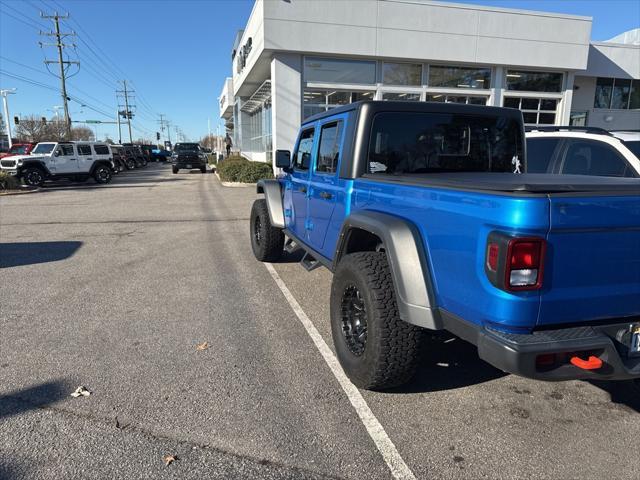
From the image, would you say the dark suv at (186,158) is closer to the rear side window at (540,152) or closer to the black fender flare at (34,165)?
the black fender flare at (34,165)

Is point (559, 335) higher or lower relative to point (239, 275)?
higher

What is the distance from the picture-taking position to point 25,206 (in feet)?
46.9

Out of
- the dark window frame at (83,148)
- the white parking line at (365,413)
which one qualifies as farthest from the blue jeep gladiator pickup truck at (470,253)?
the dark window frame at (83,148)

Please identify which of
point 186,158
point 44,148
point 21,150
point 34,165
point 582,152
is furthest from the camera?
point 186,158

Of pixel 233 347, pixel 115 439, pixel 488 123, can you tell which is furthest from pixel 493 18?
pixel 115 439

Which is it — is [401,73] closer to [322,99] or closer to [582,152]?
[322,99]

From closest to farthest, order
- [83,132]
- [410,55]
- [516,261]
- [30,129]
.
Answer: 1. [516,261]
2. [410,55]
3. [30,129]
4. [83,132]

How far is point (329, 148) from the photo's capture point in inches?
178

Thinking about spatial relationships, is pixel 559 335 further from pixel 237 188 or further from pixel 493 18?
pixel 493 18

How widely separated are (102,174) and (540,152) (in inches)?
861

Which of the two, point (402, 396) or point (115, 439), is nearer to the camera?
point (115, 439)

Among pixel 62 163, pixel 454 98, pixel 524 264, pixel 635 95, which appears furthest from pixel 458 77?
pixel 524 264

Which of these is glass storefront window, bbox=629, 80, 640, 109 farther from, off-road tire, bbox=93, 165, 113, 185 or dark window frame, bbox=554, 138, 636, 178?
off-road tire, bbox=93, 165, 113, 185

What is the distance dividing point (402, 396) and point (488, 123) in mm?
2604
